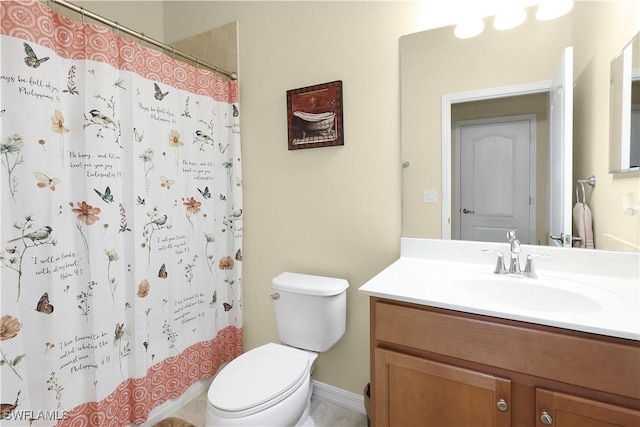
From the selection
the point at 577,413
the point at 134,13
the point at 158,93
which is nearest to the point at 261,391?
the point at 577,413

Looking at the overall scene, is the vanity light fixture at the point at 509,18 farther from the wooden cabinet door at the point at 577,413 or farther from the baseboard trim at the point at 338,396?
the baseboard trim at the point at 338,396

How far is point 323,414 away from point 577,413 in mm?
1235

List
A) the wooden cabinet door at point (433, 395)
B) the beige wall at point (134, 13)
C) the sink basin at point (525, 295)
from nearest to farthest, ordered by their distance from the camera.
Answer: the wooden cabinet door at point (433, 395) < the sink basin at point (525, 295) < the beige wall at point (134, 13)

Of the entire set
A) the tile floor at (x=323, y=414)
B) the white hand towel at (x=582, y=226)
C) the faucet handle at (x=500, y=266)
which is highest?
the white hand towel at (x=582, y=226)

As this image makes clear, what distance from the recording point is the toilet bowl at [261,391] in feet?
3.86

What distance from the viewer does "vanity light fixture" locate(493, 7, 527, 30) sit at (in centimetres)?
136

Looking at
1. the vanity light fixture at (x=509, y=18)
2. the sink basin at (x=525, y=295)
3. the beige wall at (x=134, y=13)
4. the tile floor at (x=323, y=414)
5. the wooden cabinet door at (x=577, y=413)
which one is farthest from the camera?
the beige wall at (x=134, y=13)

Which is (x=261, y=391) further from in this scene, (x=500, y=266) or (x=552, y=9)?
(x=552, y=9)

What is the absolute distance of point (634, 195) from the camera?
45.3 inches

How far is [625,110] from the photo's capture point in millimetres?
1168

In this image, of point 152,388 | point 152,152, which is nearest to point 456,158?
point 152,152

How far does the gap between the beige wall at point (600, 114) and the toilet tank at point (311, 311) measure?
3.63 ft

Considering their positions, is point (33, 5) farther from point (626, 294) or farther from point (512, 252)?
point (626, 294)

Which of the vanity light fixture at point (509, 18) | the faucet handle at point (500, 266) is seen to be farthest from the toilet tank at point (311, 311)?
the vanity light fixture at point (509, 18)
